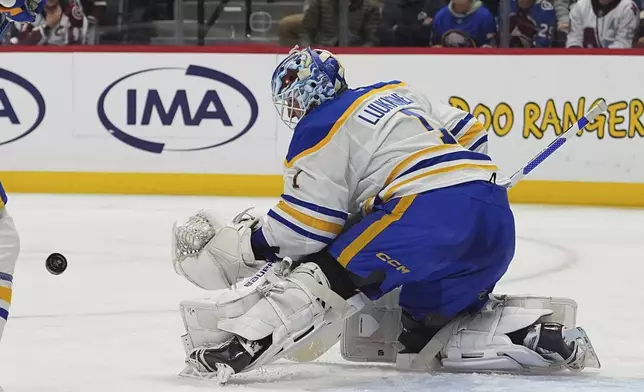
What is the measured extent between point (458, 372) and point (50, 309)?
1.38m

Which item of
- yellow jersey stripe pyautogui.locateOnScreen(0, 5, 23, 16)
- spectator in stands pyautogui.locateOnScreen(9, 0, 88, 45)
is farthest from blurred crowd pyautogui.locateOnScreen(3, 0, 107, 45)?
yellow jersey stripe pyautogui.locateOnScreen(0, 5, 23, 16)

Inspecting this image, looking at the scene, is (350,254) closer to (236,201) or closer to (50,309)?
(50,309)

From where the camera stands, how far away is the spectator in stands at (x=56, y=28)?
682cm

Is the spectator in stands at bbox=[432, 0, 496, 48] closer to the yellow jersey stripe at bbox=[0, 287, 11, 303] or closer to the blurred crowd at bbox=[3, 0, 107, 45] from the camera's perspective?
the blurred crowd at bbox=[3, 0, 107, 45]

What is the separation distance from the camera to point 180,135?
6668mm

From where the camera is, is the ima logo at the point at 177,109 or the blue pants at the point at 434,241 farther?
the ima logo at the point at 177,109

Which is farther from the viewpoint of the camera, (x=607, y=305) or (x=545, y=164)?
(x=545, y=164)

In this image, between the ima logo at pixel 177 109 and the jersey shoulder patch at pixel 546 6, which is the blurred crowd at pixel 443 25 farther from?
the ima logo at pixel 177 109

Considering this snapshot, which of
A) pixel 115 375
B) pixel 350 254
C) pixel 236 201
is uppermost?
pixel 350 254

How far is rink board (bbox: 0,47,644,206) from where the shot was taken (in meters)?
6.32

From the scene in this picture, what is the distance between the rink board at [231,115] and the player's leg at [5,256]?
414 cm

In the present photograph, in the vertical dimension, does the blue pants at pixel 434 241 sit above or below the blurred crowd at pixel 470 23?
below

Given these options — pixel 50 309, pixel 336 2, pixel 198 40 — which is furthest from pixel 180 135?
pixel 50 309

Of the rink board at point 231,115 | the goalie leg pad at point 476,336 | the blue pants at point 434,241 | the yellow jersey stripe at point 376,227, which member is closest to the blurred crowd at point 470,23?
the rink board at point 231,115
